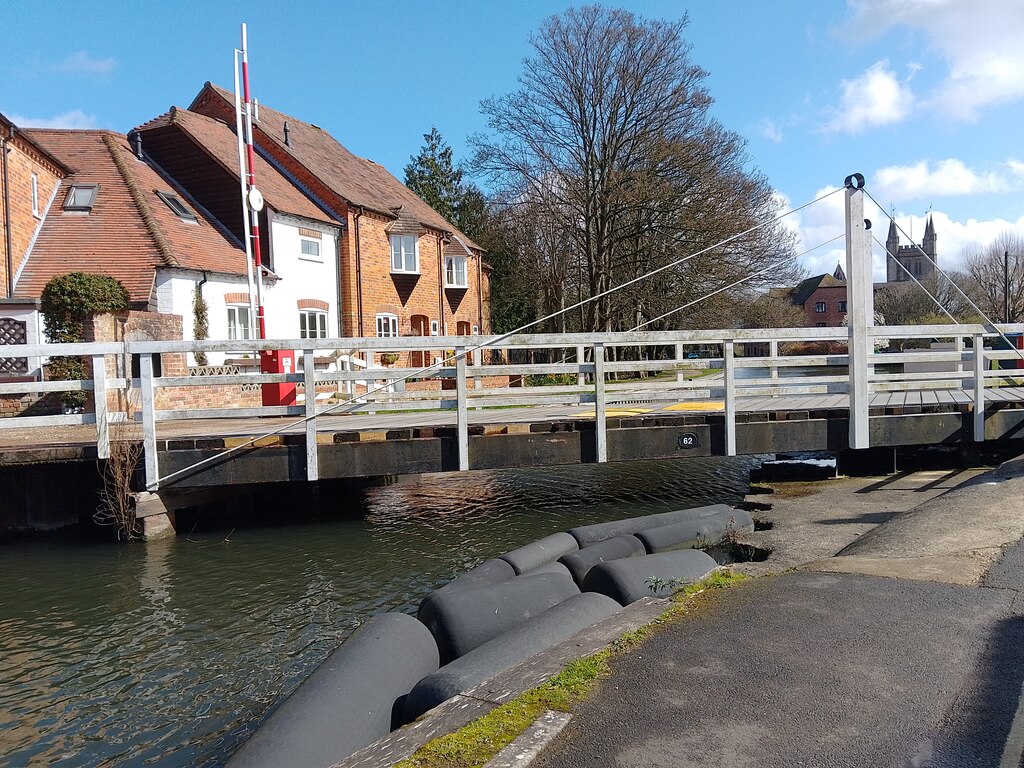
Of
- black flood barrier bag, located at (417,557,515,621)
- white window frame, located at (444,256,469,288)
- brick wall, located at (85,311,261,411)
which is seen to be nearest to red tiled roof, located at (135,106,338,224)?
white window frame, located at (444,256,469,288)

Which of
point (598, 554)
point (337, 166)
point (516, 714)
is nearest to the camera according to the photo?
point (516, 714)

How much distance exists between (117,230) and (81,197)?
2200 mm

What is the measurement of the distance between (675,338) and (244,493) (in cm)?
690

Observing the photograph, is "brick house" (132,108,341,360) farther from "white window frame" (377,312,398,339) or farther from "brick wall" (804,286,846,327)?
"brick wall" (804,286,846,327)

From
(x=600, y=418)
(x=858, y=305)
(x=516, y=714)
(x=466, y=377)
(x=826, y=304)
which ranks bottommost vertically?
(x=516, y=714)

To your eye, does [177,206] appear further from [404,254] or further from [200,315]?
[404,254]

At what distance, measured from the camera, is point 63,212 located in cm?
2133

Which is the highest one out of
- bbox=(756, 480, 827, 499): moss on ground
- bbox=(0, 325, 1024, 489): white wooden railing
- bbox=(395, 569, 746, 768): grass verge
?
bbox=(0, 325, 1024, 489): white wooden railing

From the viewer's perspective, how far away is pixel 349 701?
4441 millimetres

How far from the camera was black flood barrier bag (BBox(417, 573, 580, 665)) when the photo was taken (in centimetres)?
555

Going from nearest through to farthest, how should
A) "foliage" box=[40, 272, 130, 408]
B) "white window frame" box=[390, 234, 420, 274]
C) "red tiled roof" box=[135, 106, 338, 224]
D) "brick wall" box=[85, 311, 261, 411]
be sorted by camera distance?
"brick wall" box=[85, 311, 261, 411], "foliage" box=[40, 272, 130, 408], "red tiled roof" box=[135, 106, 338, 224], "white window frame" box=[390, 234, 420, 274]

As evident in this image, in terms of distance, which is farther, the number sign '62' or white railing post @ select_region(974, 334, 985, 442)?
white railing post @ select_region(974, 334, 985, 442)

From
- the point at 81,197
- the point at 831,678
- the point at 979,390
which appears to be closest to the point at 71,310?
the point at 81,197

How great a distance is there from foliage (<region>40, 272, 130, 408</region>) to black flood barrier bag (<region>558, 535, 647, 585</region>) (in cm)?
1149
